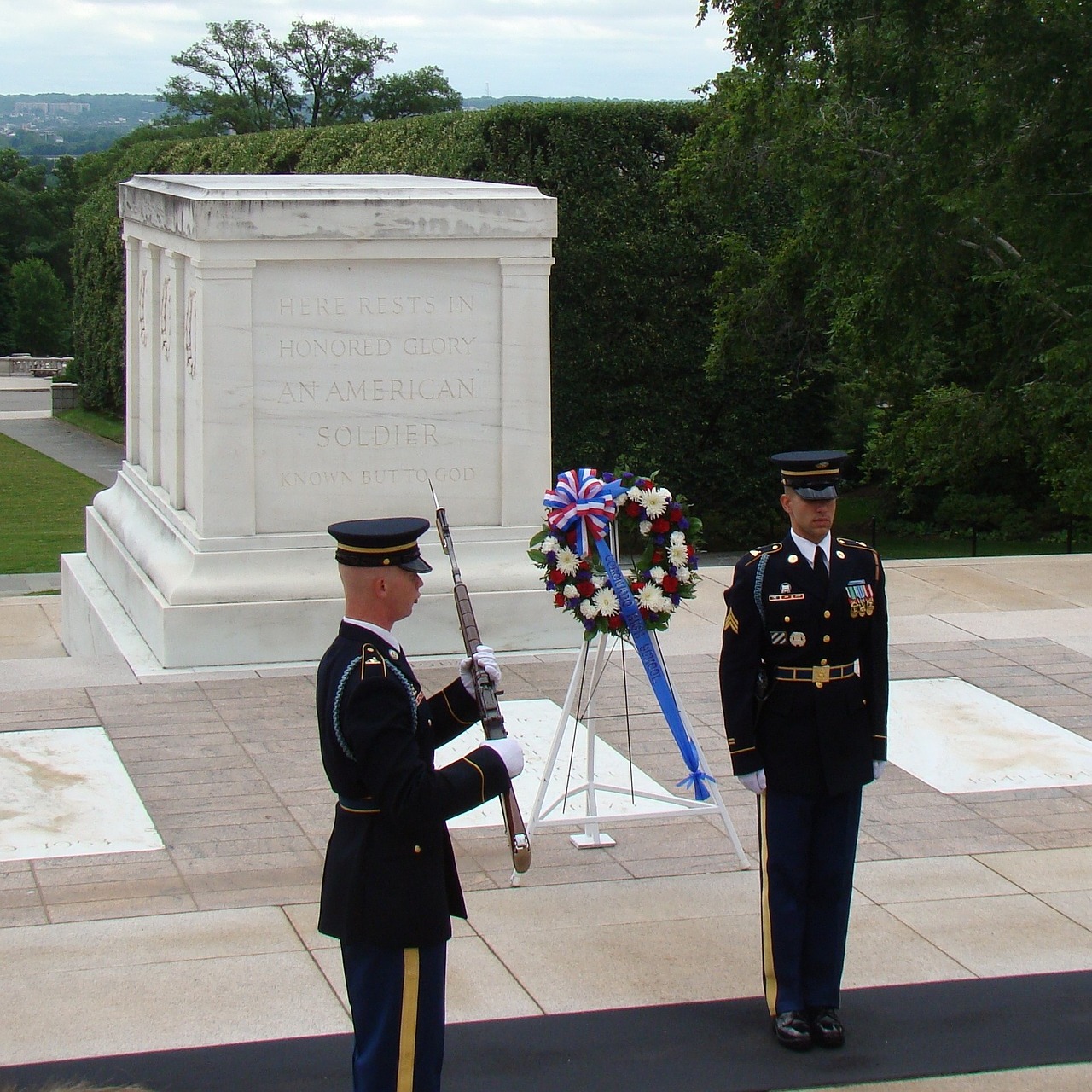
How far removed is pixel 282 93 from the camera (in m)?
A: 74.7

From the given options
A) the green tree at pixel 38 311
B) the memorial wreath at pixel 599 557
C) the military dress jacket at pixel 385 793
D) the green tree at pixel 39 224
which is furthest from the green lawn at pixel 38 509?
the green tree at pixel 39 224

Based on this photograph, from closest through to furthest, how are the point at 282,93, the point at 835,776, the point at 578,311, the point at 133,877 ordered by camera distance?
the point at 835,776 → the point at 133,877 → the point at 578,311 → the point at 282,93

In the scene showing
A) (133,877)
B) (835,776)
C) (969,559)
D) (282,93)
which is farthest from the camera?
(282,93)

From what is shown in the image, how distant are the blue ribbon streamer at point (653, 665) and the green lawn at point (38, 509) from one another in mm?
10429

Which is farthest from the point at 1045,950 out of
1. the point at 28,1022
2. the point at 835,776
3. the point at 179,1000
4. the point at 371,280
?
the point at 371,280

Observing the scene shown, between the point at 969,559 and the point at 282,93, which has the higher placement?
the point at 282,93

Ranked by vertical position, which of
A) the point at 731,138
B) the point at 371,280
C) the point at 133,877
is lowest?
the point at 133,877

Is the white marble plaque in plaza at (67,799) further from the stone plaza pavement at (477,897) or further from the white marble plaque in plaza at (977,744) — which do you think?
the white marble plaque in plaza at (977,744)

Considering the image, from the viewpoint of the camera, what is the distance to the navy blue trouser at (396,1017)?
335 cm

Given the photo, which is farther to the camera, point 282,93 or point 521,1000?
point 282,93

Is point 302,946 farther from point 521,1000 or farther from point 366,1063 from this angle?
point 366,1063

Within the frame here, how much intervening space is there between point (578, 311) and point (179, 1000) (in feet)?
59.9

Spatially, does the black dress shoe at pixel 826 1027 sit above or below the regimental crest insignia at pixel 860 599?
below

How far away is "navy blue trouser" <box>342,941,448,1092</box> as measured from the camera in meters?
3.35
